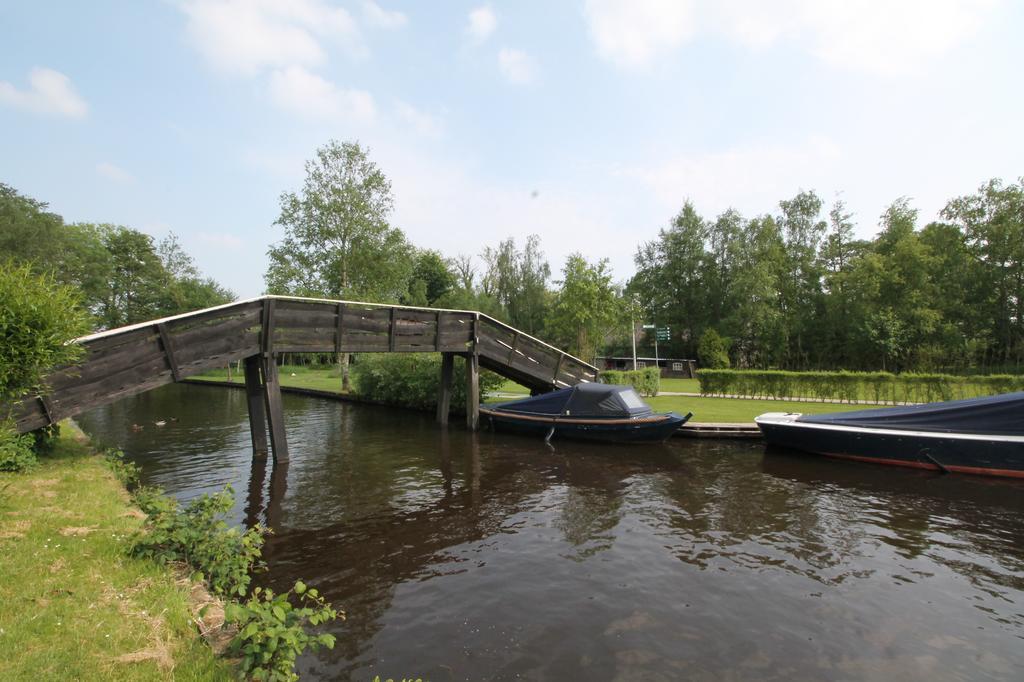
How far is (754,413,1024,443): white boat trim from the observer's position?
12609 mm

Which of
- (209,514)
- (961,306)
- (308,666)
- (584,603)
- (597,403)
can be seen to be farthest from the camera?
(961,306)

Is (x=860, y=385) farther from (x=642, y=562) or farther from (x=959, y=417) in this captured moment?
(x=642, y=562)

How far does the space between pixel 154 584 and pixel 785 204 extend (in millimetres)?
56779

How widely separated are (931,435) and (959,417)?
0.92 m

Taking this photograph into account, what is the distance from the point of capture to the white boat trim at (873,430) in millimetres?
12609

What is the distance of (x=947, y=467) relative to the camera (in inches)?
514

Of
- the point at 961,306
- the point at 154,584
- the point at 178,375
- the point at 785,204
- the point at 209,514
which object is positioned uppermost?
the point at 785,204

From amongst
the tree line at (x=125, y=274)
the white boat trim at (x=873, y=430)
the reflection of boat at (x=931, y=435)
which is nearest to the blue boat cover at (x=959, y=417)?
the reflection of boat at (x=931, y=435)

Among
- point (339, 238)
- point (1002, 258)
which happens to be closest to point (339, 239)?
point (339, 238)

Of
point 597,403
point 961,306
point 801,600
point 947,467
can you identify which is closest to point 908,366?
point 961,306

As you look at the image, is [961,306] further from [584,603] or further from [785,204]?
[584,603]

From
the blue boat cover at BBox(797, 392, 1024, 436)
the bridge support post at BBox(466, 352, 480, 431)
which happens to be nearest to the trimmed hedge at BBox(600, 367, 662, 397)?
Result: the bridge support post at BBox(466, 352, 480, 431)

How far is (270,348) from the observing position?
574 inches

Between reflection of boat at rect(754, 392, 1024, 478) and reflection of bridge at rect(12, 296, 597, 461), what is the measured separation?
10264 mm
